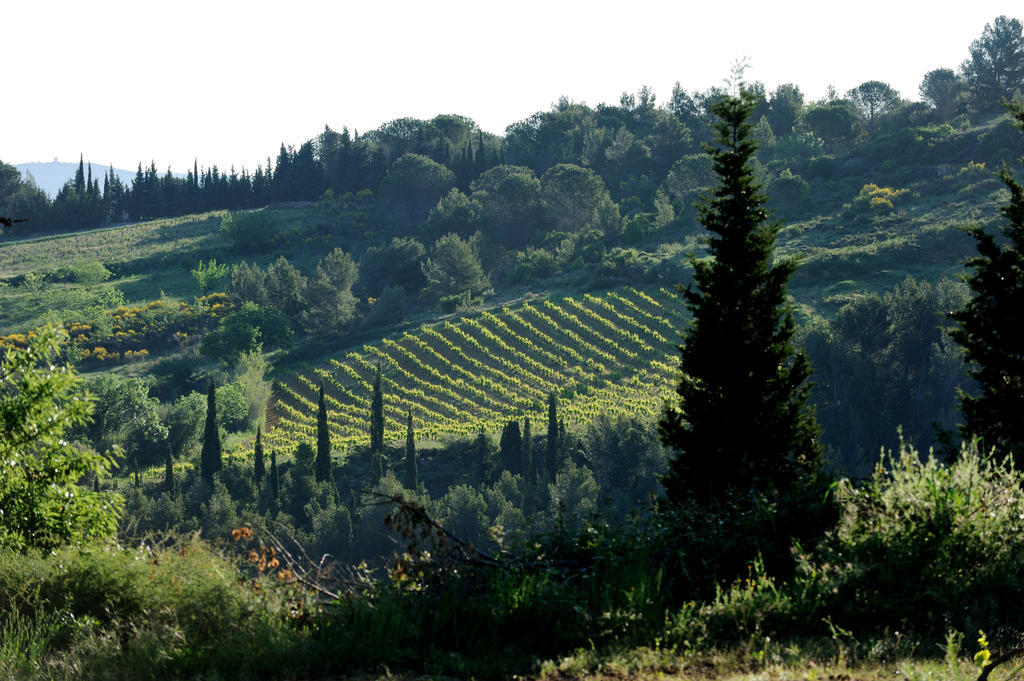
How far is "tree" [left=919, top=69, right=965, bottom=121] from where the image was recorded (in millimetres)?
110938

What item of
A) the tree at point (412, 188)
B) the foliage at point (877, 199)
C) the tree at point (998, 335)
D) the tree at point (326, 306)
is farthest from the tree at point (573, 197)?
the tree at point (998, 335)

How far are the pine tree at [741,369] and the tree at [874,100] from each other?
112734 millimetres

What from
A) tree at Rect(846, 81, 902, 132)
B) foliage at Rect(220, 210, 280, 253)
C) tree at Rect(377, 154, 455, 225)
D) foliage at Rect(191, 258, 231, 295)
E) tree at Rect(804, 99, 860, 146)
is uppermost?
tree at Rect(846, 81, 902, 132)

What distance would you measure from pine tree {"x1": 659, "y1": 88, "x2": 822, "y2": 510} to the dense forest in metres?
0.07

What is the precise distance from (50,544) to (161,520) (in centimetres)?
4110

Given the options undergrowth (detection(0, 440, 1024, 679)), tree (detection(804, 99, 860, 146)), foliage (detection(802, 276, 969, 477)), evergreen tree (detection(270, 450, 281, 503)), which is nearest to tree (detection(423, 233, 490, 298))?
foliage (detection(802, 276, 969, 477))

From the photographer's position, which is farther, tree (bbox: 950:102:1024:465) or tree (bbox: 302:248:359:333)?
tree (bbox: 302:248:359:333)

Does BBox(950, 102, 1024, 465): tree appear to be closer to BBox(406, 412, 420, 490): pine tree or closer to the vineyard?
BBox(406, 412, 420, 490): pine tree

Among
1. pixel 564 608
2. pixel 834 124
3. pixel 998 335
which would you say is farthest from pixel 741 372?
pixel 834 124

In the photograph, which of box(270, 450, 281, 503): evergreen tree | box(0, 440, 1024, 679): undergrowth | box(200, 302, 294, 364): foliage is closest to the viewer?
box(0, 440, 1024, 679): undergrowth

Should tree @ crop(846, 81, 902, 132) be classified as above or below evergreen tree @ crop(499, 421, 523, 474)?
above

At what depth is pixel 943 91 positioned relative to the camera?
11444 cm

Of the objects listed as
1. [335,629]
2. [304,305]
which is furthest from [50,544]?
[304,305]

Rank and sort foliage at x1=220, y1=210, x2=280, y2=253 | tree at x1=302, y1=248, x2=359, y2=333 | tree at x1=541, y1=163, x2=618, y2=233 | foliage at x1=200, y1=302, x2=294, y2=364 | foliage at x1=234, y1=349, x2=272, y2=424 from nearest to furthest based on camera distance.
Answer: foliage at x1=234, y1=349, x2=272, y2=424 < foliage at x1=200, y1=302, x2=294, y2=364 < tree at x1=302, y1=248, x2=359, y2=333 < tree at x1=541, y1=163, x2=618, y2=233 < foliage at x1=220, y1=210, x2=280, y2=253
